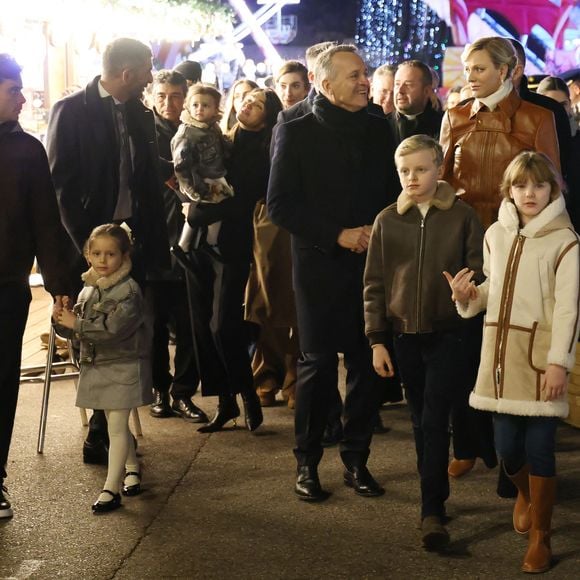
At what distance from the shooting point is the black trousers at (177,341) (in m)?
7.07

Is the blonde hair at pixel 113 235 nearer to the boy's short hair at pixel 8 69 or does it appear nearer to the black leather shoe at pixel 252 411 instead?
the boy's short hair at pixel 8 69

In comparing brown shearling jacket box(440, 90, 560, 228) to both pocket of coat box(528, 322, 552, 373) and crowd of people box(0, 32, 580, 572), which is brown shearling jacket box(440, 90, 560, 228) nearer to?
crowd of people box(0, 32, 580, 572)

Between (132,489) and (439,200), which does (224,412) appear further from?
(439,200)

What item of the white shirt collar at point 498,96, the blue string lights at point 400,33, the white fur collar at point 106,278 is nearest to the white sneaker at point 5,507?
the white fur collar at point 106,278

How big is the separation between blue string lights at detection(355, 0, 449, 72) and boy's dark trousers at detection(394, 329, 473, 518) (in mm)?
21512

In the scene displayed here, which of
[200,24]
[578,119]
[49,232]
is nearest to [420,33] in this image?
[200,24]

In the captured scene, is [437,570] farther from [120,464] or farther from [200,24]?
[200,24]

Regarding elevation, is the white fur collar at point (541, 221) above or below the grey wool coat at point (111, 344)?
above

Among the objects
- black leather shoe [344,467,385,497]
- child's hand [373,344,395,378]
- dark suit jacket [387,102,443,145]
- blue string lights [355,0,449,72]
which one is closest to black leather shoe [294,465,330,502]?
black leather shoe [344,467,385,497]

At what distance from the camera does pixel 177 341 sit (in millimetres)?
7293

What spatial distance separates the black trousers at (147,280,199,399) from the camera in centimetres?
707

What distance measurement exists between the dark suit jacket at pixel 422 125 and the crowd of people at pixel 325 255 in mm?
18

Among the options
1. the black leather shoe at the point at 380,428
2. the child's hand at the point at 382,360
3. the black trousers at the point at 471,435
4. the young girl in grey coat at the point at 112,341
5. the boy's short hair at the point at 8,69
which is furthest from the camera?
the black leather shoe at the point at 380,428

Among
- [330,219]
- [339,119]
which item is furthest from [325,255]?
[339,119]
